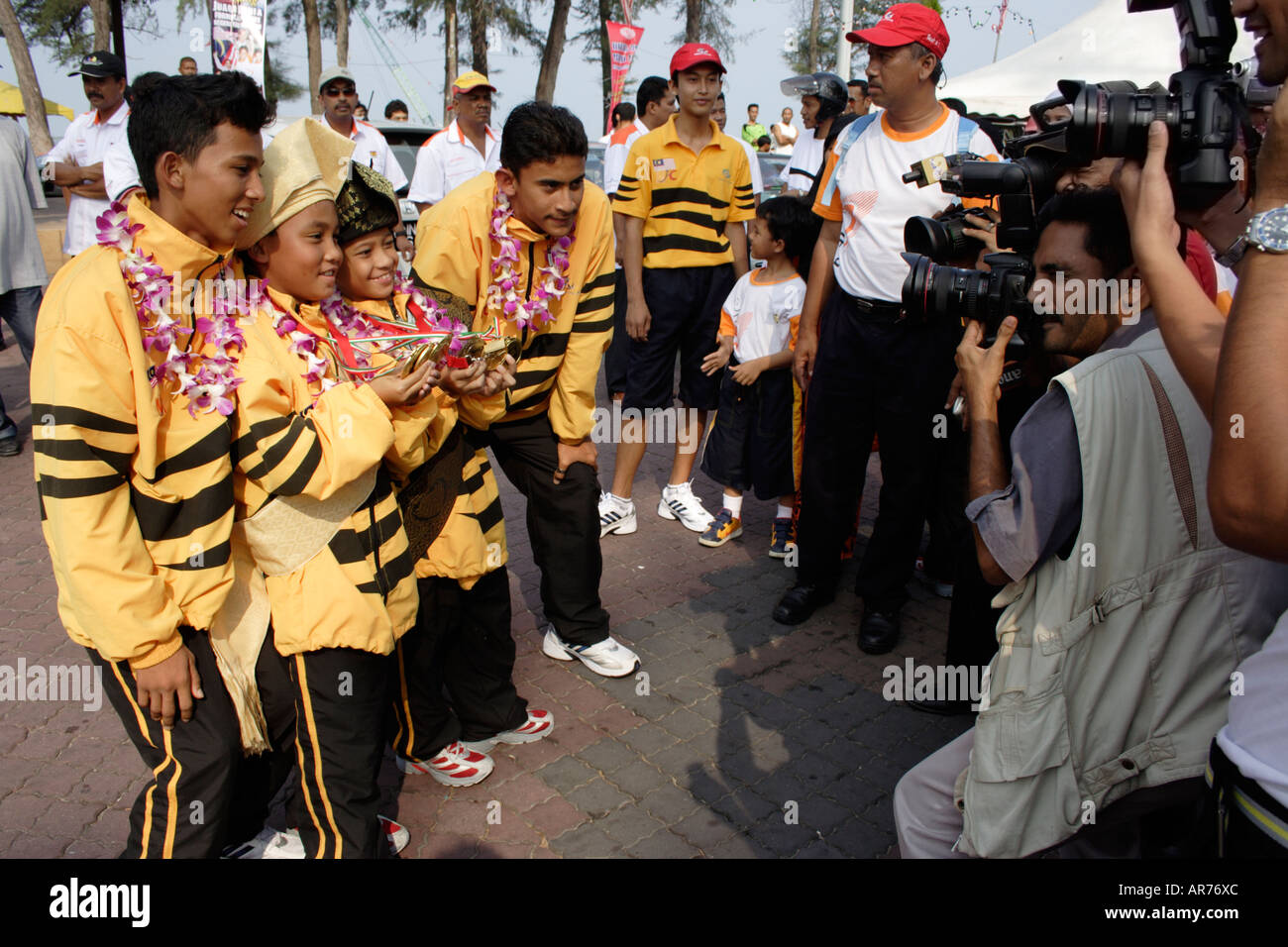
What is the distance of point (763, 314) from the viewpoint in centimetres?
495

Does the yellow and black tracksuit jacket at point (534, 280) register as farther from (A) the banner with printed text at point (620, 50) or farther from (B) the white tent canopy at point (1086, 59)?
(A) the banner with printed text at point (620, 50)

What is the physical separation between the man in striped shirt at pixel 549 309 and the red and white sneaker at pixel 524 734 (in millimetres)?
430

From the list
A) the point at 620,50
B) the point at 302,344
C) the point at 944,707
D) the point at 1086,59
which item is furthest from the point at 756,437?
the point at 620,50

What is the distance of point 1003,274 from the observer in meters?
2.29

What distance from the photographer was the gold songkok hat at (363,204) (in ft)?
8.33

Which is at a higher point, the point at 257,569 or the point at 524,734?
the point at 257,569

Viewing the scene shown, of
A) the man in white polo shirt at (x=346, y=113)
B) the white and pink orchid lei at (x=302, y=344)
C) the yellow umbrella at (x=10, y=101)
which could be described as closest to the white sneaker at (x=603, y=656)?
the white and pink orchid lei at (x=302, y=344)

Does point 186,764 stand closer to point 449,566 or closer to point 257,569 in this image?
point 257,569

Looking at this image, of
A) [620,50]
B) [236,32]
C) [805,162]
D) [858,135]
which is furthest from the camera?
[620,50]

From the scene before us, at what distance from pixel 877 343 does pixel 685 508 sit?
186cm

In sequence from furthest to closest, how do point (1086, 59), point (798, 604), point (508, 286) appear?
point (1086, 59) → point (798, 604) → point (508, 286)

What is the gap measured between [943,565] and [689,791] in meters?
2.04

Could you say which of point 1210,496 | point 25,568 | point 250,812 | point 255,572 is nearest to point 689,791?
point 250,812
